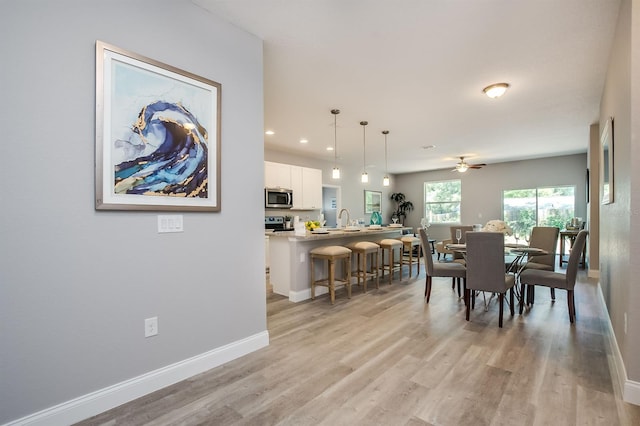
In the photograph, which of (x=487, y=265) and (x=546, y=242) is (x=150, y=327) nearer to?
(x=487, y=265)

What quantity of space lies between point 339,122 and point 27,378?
14.8ft

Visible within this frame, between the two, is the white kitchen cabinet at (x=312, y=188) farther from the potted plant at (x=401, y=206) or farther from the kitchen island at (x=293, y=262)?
the potted plant at (x=401, y=206)

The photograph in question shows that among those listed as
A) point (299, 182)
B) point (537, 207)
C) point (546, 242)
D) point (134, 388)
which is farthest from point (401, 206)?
point (134, 388)

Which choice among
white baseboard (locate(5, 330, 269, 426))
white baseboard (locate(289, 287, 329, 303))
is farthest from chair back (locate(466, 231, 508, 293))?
white baseboard (locate(5, 330, 269, 426))

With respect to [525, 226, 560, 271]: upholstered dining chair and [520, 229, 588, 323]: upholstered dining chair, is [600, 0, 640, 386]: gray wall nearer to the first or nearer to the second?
[520, 229, 588, 323]: upholstered dining chair

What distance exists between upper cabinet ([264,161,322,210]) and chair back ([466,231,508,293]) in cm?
430

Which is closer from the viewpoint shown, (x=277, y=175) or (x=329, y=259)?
(x=329, y=259)

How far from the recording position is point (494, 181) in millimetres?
8914

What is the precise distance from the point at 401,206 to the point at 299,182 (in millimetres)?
4869

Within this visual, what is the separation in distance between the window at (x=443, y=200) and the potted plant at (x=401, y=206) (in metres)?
0.62

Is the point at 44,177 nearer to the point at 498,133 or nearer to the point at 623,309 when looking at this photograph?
the point at 623,309

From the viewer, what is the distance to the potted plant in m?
10.6

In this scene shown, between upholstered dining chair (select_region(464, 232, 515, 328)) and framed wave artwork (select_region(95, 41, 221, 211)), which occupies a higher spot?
framed wave artwork (select_region(95, 41, 221, 211))

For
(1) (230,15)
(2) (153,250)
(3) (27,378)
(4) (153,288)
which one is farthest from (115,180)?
(1) (230,15)
